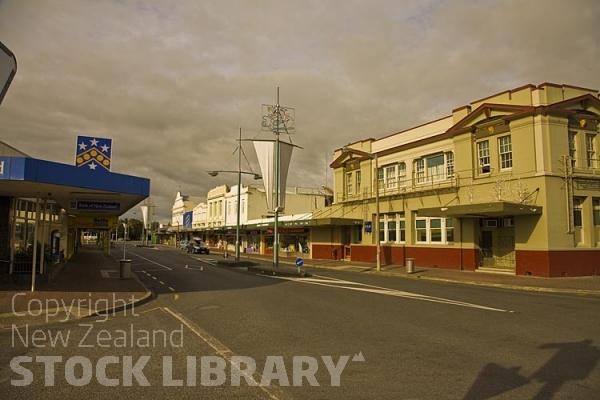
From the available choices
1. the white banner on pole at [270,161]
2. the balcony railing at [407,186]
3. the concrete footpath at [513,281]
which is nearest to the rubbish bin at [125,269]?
the concrete footpath at [513,281]

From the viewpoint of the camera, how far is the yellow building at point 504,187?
23.7m

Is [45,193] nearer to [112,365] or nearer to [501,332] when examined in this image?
[112,365]

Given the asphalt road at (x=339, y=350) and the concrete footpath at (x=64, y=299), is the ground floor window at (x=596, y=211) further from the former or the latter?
the concrete footpath at (x=64, y=299)

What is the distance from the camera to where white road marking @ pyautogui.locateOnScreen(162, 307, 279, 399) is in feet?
20.6

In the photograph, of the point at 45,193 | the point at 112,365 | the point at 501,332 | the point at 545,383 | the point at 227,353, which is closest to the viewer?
the point at 545,383

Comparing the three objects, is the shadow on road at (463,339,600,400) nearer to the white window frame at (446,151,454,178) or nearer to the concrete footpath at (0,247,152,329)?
the concrete footpath at (0,247,152,329)

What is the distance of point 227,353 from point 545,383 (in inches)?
188

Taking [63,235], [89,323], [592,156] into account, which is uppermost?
[592,156]

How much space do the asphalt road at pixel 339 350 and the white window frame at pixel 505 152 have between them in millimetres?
12941

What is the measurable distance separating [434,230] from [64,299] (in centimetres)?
2336

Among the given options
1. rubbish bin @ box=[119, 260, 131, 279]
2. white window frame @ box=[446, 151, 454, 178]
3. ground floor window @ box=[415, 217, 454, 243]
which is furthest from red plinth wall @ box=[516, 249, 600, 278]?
rubbish bin @ box=[119, 260, 131, 279]

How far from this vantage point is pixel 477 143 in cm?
2836

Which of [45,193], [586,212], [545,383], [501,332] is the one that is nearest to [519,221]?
[586,212]

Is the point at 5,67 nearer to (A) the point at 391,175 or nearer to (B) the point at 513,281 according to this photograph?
(B) the point at 513,281
